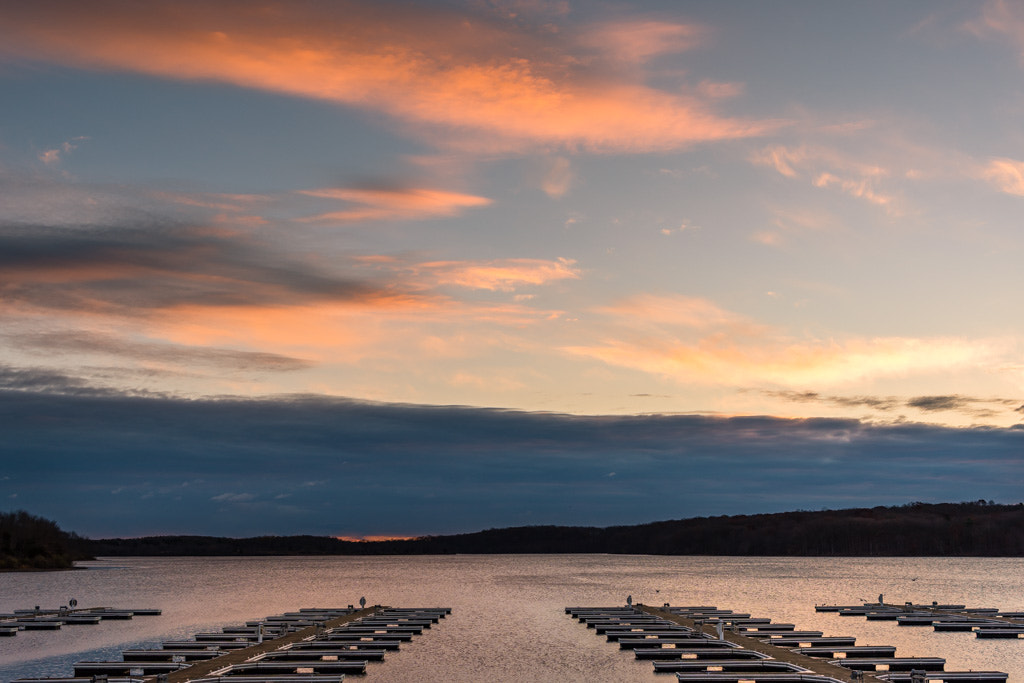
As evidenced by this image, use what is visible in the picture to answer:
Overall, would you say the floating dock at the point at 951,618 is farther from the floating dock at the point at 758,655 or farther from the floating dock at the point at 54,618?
the floating dock at the point at 54,618

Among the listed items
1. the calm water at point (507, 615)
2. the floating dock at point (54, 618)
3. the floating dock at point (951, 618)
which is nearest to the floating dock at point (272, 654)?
the calm water at point (507, 615)

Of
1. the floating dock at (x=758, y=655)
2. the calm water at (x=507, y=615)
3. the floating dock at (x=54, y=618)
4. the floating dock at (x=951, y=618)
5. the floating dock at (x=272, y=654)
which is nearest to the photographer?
the floating dock at (x=758, y=655)

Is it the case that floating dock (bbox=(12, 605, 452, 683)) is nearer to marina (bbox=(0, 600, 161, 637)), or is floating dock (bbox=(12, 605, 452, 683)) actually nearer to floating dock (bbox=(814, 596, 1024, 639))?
marina (bbox=(0, 600, 161, 637))

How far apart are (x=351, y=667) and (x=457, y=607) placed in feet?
184

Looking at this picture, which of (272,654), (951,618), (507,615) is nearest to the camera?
(272,654)

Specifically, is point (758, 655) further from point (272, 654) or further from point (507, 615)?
point (507, 615)

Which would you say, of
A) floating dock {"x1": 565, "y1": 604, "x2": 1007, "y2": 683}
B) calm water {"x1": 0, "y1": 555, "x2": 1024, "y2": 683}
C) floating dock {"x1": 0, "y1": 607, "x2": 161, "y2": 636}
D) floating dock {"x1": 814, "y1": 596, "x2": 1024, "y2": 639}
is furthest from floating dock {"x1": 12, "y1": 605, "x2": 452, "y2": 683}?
floating dock {"x1": 814, "y1": 596, "x2": 1024, "y2": 639}

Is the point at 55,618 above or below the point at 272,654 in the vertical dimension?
below

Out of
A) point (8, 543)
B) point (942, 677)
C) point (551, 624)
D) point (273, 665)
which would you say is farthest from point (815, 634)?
point (8, 543)

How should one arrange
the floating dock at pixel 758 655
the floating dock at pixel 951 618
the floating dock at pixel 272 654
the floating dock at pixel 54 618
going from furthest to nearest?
the floating dock at pixel 54 618 < the floating dock at pixel 951 618 < the floating dock at pixel 272 654 < the floating dock at pixel 758 655

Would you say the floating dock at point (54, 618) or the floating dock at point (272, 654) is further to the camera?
the floating dock at point (54, 618)

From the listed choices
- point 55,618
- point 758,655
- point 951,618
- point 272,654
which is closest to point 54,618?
point 55,618

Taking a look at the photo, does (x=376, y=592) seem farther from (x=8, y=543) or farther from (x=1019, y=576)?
(x=1019, y=576)

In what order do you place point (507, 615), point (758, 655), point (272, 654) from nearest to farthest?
point (758, 655)
point (272, 654)
point (507, 615)
